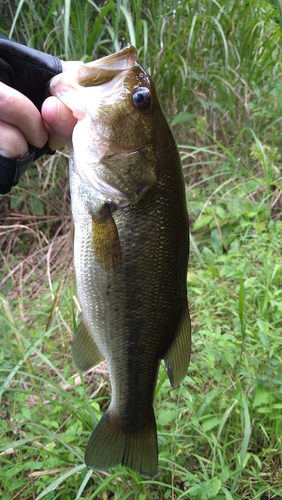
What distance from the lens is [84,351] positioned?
51.8 inches

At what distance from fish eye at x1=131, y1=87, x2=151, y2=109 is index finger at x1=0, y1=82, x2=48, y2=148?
260 mm

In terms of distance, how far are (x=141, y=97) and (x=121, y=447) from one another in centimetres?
108

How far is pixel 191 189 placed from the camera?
3070mm

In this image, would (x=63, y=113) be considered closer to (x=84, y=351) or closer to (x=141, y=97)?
(x=141, y=97)

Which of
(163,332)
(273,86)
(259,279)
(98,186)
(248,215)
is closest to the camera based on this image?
(98,186)

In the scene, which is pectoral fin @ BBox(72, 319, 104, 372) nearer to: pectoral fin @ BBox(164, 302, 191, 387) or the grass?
pectoral fin @ BBox(164, 302, 191, 387)

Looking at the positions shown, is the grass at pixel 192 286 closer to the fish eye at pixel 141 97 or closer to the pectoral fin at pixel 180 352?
the pectoral fin at pixel 180 352

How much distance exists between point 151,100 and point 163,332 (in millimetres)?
660

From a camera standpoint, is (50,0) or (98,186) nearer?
(98,186)

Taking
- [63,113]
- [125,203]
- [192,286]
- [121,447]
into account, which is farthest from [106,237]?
[192,286]

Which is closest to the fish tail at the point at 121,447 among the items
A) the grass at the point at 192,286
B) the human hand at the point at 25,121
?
the grass at the point at 192,286

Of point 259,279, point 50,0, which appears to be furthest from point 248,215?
point 50,0

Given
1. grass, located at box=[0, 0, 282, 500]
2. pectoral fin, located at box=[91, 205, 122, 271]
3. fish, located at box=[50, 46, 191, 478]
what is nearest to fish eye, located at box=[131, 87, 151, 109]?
fish, located at box=[50, 46, 191, 478]

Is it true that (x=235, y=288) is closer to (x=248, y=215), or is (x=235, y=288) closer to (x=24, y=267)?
(x=248, y=215)
